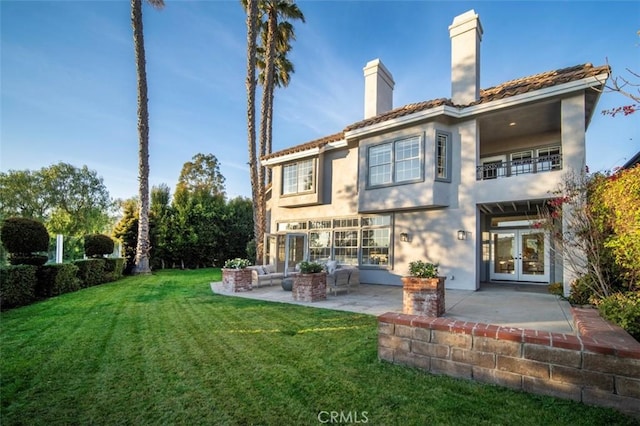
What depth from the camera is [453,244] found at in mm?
11195

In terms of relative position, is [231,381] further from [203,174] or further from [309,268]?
[203,174]

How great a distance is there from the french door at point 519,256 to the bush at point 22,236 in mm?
16229

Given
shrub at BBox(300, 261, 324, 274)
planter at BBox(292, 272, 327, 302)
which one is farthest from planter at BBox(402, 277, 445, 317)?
shrub at BBox(300, 261, 324, 274)

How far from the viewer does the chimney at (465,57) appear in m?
11.0

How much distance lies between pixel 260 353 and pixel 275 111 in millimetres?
19947

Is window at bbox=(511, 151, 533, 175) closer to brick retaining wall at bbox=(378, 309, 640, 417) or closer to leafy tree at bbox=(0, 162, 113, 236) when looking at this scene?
brick retaining wall at bbox=(378, 309, 640, 417)

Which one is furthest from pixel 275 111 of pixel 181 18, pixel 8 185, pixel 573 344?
pixel 8 185

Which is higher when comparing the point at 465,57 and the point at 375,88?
the point at 375,88

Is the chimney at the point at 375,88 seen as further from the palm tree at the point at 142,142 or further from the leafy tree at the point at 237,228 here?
the leafy tree at the point at 237,228

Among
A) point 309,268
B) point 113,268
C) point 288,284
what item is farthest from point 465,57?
point 113,268

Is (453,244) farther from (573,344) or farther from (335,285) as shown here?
(573,344)

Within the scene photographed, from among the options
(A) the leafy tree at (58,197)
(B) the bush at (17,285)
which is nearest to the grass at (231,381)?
(B) the bush at (17,285)

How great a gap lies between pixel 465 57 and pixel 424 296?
30.0 feet

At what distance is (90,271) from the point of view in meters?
12.9
